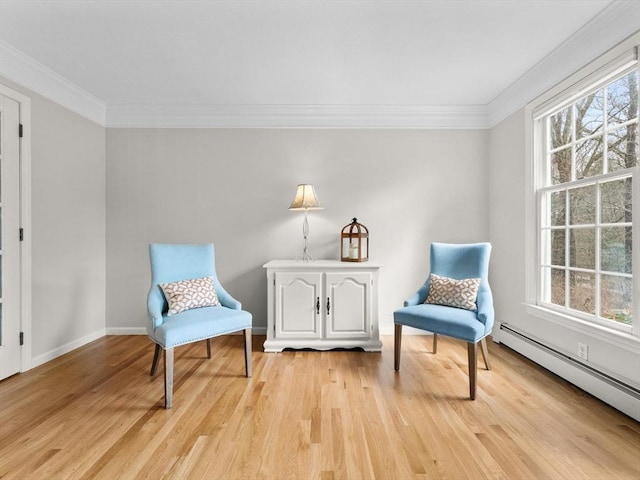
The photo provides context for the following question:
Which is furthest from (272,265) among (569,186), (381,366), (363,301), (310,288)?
(569,186)

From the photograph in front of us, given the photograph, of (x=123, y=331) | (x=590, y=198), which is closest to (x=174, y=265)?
(x=123, y=331)

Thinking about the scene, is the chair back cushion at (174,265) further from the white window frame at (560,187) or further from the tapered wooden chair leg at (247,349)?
the white window frame at (560,187)

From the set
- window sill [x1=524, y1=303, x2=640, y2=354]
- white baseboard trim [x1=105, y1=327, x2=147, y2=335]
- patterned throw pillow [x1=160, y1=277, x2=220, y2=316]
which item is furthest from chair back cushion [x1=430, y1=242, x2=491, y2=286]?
white baseboard trim [x1=105, y1=327, x2=147, y2=335]

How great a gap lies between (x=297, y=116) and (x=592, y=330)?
3062 millimetres

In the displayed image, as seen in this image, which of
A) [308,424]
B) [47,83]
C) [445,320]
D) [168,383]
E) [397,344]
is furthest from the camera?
[47,83]

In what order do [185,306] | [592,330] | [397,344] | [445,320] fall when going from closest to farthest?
[592,330] < [445,320] < [185,306] < [397,344]

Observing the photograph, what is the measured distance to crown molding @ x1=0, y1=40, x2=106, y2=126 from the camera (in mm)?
2596

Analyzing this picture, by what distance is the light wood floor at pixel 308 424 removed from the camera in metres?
1.59

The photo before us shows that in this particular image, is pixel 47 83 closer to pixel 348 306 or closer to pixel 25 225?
pixel 25 225

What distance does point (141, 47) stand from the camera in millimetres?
2539

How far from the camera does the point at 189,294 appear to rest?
262 cm

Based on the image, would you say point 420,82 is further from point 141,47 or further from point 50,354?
point 50,354

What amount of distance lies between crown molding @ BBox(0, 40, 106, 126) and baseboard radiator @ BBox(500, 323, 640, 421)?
4.48 meters

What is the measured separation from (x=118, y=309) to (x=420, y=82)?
3714 millimetres
